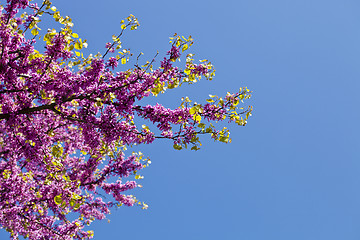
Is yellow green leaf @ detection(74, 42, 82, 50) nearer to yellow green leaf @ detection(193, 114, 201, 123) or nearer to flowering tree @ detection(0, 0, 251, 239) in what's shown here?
flowering tree @ detection(0, 0, 251, 239)

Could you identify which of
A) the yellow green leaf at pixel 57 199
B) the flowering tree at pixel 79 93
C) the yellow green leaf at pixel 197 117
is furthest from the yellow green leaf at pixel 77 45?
the yellow green leaf at pixel 57 199

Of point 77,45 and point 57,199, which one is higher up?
point 77,45

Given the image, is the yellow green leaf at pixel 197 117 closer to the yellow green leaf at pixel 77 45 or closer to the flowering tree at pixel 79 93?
the flowering tree at pixel 79 93

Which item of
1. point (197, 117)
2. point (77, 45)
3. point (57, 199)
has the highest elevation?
point (77, 45)

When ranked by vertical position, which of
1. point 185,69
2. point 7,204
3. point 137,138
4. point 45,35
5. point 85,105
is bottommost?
point 7,204

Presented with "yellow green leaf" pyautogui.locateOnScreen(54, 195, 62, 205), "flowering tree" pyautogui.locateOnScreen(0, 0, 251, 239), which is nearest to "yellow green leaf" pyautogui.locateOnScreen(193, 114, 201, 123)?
"flowering tree" pyautogui.locateOnScreen(0, 0, 251, 239)

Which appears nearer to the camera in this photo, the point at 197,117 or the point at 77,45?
the point at 77,45

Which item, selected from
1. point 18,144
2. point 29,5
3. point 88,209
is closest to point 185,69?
point 29,5

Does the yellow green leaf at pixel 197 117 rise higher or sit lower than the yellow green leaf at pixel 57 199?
higher

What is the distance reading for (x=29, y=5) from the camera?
609 cm

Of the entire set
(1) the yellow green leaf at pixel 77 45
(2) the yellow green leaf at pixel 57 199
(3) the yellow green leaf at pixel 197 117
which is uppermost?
(1) the yellow green leaf at pixel 77 45

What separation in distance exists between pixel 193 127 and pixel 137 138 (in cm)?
140

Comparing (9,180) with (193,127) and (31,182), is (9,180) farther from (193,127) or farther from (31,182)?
(193,127)

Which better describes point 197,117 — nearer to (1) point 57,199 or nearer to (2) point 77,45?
(2) point 77,45
